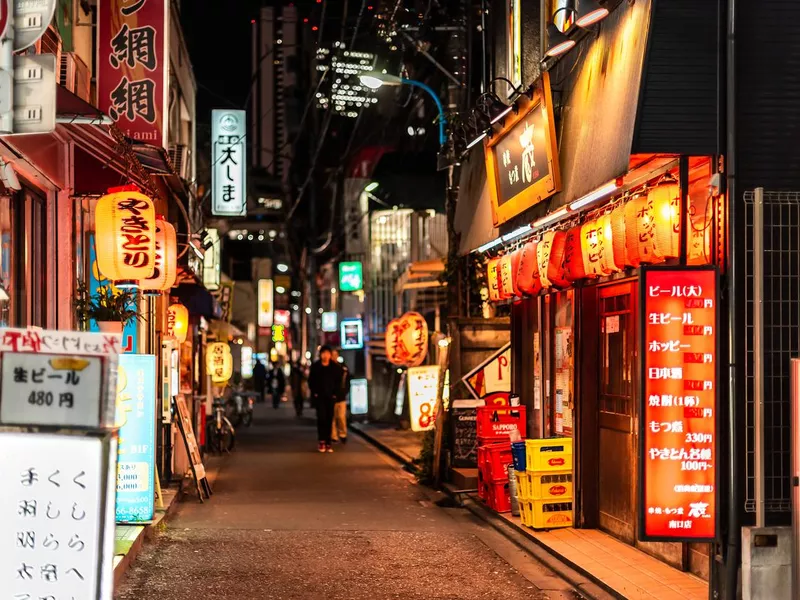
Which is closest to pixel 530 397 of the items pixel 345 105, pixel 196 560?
pixel 196 560

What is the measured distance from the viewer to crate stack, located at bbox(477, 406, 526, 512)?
14.6 m

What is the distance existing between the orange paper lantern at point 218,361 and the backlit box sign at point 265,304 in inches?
1311

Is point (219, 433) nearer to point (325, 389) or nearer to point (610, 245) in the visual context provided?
point (325, 389)

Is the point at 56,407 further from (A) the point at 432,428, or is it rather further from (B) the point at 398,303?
(B) the point at 398,303

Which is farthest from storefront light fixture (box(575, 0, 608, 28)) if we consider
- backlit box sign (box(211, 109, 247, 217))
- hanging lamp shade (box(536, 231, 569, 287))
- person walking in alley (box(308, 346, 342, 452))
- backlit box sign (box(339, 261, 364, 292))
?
backlit box sign (box(339, 261, 364, 292))

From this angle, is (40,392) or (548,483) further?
(548,483)

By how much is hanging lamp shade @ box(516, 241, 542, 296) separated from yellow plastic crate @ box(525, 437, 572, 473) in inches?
93.9

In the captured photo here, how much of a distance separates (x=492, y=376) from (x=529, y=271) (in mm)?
4299

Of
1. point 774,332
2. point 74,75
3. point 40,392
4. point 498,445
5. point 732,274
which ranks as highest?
point 74,75

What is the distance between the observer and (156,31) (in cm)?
1457

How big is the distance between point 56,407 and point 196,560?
6391 millimetres

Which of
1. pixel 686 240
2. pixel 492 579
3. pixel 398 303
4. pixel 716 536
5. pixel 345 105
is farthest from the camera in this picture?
pixel 345 105

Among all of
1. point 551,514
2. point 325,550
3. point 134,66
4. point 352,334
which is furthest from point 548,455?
point 352,334

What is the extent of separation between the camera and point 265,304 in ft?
202
